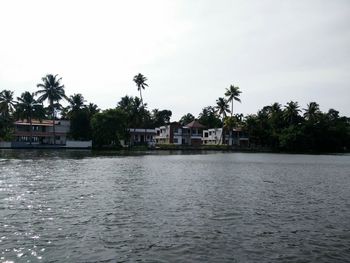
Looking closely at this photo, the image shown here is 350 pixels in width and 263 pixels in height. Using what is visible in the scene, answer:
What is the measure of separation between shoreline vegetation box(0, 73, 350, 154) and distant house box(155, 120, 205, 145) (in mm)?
10464

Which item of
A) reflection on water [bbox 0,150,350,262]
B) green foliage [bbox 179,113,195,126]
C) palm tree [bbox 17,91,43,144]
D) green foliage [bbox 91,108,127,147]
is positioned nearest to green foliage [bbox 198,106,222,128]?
green foliage [bbox 179,113,195,126]

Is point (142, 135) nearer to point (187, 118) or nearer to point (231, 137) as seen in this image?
point (231, 137)

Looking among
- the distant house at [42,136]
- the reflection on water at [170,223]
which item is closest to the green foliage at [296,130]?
the distant house at [42,136]

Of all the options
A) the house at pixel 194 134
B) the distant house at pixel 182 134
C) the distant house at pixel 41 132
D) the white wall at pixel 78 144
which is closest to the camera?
the white wall at pixel 78 144

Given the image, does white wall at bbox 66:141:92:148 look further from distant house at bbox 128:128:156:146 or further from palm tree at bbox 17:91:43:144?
distant house at bbox 128:128:156:146

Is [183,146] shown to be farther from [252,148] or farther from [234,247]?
[234,247]

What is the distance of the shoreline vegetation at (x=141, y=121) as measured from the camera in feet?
336

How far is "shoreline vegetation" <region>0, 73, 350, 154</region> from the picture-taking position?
102m

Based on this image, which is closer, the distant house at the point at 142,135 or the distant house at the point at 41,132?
the distant house at the point at 41,132

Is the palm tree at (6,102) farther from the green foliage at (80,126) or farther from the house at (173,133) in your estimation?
the house at (173,133)

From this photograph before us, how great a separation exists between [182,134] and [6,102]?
6447 centimetres

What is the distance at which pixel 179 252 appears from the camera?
13.0 meters

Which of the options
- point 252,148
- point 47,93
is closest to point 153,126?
point 252,148

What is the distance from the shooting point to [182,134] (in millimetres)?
138250
